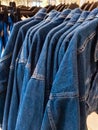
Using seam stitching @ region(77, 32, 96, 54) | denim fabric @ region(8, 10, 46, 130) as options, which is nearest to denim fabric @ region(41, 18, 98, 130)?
seam stitching @ region(77, 32, 96, 54)

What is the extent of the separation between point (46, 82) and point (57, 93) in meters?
0.07

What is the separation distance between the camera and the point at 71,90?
1.90 ft

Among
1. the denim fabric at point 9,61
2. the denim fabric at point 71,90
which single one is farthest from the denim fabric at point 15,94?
the denim fabric at point 71,90

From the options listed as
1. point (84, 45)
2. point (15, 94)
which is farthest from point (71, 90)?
point (15, 94)

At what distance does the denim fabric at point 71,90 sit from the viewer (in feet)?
1.89

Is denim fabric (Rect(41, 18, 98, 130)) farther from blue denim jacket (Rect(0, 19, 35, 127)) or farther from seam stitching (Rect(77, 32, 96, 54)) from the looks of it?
blue denim jacket (Rect(0, 19, 35, 127))

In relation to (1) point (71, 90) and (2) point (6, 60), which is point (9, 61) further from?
(1) point (71, 90)

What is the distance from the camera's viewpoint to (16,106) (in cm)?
74

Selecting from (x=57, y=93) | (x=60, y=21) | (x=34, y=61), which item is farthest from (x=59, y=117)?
(x=60, y=21)

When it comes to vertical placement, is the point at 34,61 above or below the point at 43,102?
above

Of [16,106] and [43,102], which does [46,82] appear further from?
[16,106]

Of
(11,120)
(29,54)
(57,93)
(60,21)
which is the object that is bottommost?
(11,120)

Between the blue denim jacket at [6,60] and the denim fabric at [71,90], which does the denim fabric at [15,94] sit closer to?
the blue denim jacket at [6,60]

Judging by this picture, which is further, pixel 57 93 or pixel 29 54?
pixel 29 54
